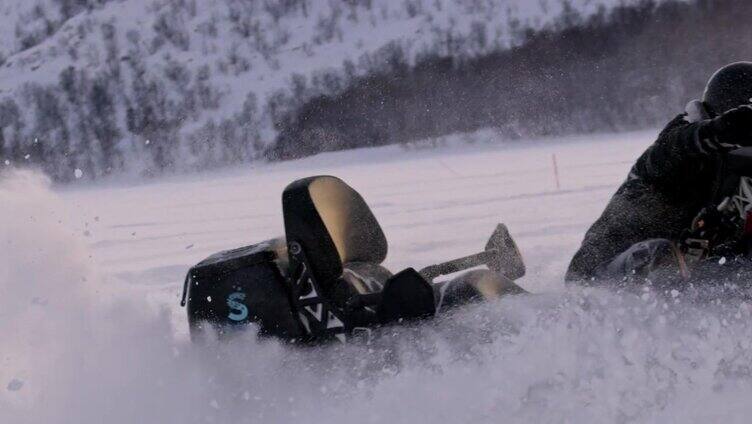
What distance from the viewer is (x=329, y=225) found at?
116 inches

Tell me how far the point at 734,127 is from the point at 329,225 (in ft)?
4.07

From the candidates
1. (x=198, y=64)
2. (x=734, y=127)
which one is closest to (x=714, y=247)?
(x=734, y=127)

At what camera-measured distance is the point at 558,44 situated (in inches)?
3182

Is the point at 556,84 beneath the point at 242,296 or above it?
beneath

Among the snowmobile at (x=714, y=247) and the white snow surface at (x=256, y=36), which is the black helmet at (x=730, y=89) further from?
the white snow surface at (x=256, y=36)

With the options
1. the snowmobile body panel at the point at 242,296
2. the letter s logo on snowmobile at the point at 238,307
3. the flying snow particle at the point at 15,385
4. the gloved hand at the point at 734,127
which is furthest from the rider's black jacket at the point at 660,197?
the flying snow particle at the point at 15,385

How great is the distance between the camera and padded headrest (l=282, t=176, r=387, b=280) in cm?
275

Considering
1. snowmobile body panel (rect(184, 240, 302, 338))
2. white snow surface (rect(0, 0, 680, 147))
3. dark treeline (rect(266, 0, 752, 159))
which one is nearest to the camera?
snowmobile body panel (rect(184, 240, 302, 338))

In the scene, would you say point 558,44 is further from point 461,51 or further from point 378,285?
point 378,285

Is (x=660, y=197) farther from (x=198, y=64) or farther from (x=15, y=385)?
(x=198, y=64)

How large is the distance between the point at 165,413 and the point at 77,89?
109952 mm

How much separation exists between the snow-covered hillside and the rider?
72.4m

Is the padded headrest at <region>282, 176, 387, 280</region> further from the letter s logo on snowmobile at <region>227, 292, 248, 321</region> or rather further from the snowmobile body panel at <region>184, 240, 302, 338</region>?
the letter s logo on snowmobile at <region>227, 292, 248, 321</region>

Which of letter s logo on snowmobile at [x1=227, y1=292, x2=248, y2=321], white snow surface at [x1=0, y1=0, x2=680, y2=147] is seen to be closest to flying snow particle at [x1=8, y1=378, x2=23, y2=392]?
letter s logo on snowmobile at [x1=227, y1=292, x2=248, y2=321]
